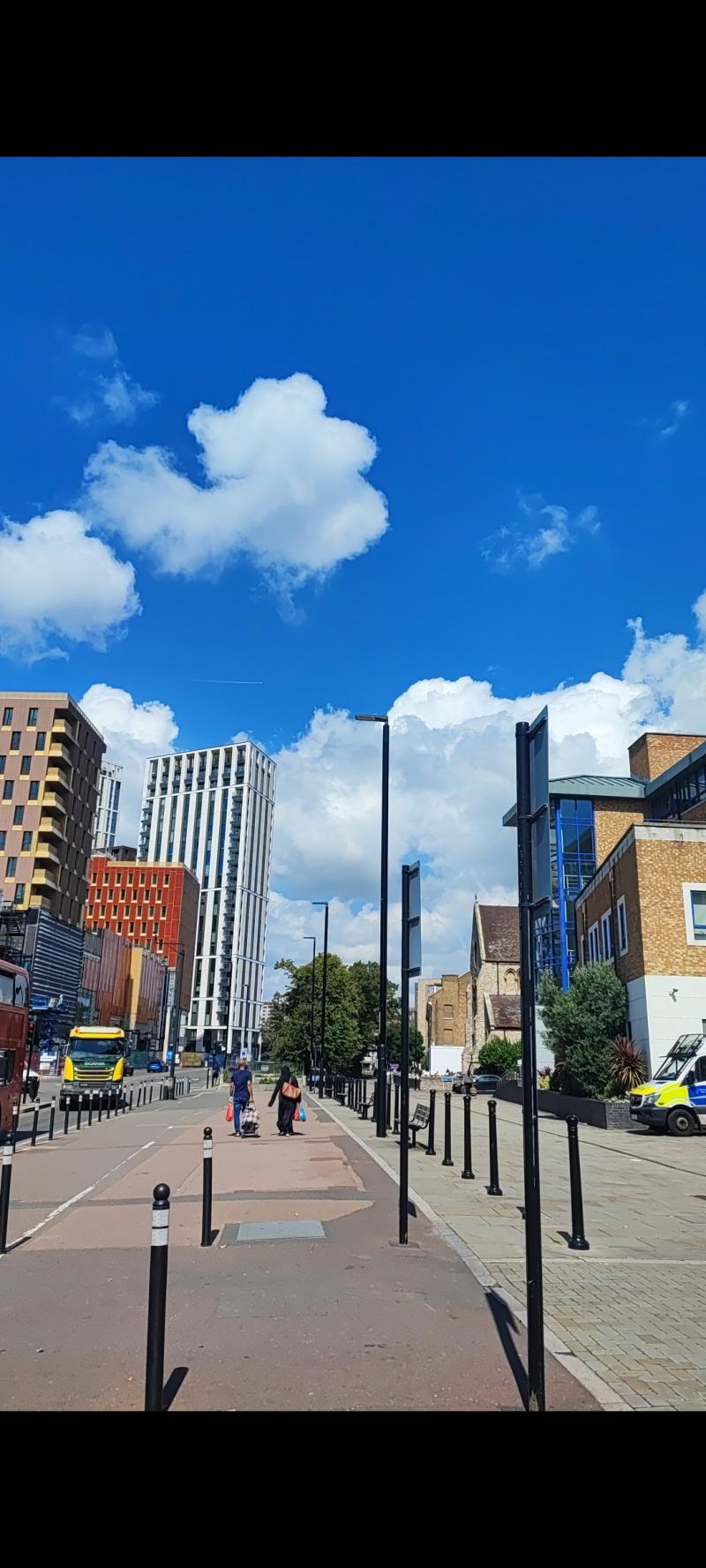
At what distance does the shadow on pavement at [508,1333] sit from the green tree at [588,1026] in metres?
24.4

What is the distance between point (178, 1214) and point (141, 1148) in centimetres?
999

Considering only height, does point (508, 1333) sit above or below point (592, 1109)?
below

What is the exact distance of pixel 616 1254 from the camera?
948 centimetres

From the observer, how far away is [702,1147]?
21328 mm

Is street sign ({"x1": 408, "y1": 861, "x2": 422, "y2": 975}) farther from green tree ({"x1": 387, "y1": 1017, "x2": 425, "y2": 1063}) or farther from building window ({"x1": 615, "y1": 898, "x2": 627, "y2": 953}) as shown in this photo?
green tree ({"x1": 387, "y1": 1017, "x2": 425, "y2": 1063})

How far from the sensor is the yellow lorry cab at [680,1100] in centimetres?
2450

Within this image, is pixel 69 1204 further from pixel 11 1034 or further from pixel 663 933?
pixel 663 933

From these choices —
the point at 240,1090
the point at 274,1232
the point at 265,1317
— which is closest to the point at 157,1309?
the point at 265,1317

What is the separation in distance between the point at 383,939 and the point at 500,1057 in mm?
41067

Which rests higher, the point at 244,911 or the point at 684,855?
the point at 244,911

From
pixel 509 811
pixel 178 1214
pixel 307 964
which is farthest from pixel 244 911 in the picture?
pixel 178 1214
